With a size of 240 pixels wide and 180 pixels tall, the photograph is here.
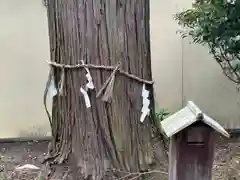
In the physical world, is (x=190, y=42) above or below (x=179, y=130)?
above

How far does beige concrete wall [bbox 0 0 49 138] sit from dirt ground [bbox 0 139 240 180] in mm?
200

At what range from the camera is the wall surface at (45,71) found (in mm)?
4348

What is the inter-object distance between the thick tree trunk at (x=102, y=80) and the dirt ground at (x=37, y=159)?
1.40 ft

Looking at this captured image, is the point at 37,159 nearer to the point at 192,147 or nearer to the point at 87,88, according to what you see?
the point at 87,88

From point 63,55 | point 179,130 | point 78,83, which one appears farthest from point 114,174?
point 179,130

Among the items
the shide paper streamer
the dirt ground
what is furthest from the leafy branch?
the shide paper streamer

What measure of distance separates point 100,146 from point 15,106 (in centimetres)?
184

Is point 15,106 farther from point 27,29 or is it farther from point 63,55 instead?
point 63,55

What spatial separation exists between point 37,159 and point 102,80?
4.42ft

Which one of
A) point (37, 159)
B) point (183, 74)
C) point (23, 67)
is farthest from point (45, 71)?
point (183, 74)

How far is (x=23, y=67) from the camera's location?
14.4 feet

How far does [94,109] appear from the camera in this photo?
9.29ft

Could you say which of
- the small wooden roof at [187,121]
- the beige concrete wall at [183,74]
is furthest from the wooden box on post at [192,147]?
the beige concrete wall at [183,74]

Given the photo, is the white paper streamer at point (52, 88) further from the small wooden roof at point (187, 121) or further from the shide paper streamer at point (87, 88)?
the small wooden roof at point (187, 121)
